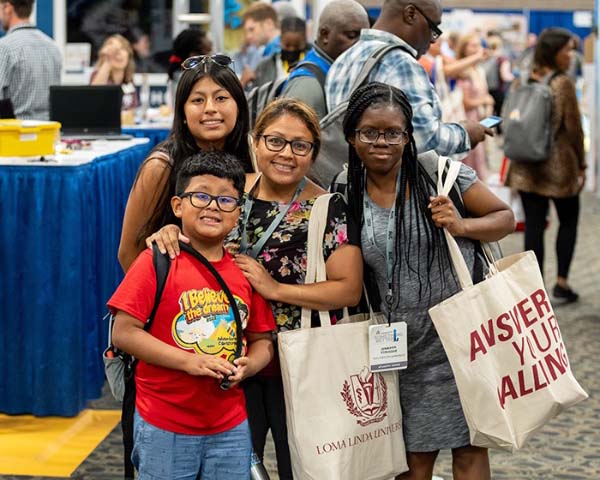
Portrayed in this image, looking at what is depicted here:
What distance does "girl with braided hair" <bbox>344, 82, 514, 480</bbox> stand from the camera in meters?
3.29

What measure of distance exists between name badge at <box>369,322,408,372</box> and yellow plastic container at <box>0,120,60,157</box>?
268 centimetres

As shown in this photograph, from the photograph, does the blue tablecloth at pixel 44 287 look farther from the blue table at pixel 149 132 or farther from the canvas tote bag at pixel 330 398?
the blue table at pixel 149 132

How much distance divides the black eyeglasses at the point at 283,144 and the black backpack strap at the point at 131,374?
0.46m

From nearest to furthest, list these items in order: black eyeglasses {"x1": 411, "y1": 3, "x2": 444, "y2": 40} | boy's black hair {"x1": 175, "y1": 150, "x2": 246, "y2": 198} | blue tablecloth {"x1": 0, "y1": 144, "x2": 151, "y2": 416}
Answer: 1. boy's black hair {"x1": 175, "y1": 150, "x2": 246, "y2": 198}
2. black eyeglasses {"x1": 411, "y1": 3, "x2": 444, "y2": 40}
3. blue tablecloth {"x1": 0, "y1": 144, "x2": 151, "y2": 416}

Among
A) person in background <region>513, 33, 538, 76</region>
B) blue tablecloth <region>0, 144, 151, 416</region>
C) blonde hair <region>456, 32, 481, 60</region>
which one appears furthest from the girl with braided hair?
blonde hair <region>456, 32, 481, 60</region>

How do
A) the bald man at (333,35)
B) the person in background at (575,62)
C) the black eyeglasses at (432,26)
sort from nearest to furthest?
1. the black eyeglasses at (432,26)
2. the bald man at (333,35)
3. the person in background at (575,62)

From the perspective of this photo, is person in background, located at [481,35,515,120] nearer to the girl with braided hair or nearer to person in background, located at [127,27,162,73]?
person in background, located at [127,27,162,73]

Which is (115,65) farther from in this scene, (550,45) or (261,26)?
(550,45)

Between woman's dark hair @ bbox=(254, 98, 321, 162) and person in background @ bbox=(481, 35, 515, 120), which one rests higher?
woman's dark hair @ bbox=(254, 98, 321, 162)

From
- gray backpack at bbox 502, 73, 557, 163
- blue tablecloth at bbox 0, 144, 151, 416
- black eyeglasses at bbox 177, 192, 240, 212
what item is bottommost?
blue tablecloth at bbox 0, 144, 151, 416

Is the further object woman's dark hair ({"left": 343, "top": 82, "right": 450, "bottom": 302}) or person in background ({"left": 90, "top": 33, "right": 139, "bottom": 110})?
person in background ({"left": 90, "top": 33, "right": 139, "bottom": 110})

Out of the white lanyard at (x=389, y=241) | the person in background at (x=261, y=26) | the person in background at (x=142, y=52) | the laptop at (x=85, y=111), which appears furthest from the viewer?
the person in background at (x=142, y=52)

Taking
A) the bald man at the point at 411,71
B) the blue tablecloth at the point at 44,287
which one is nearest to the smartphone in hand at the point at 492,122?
the bald man at the point at 411,71

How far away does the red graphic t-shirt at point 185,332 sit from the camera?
9.68ft
